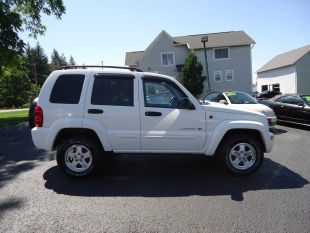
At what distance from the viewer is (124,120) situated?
584cm

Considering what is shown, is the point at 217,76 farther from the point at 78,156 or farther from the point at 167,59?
the point at 78,156

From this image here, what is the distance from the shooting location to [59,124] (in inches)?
227

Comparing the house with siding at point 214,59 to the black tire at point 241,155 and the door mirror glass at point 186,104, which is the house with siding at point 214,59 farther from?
the door mirror glass at point 186,104

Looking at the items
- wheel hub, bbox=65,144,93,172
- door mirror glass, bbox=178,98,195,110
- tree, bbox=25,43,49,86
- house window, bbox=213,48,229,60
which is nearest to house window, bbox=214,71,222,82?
house window, bbox=213,48,229,60

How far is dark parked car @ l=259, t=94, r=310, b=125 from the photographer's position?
490 inches

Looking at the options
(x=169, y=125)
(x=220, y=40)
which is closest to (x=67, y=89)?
(x=169, y=125)

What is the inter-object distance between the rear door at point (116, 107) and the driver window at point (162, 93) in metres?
0.23

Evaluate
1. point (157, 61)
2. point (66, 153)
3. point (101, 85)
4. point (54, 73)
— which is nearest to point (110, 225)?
point (66, 153)

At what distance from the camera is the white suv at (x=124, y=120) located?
583 cm

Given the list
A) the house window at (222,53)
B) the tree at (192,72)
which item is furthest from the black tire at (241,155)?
the house window at (222,53)

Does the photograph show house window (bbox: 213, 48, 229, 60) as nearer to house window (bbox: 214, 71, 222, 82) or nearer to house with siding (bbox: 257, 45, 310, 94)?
house window (bbox: 214, 71, 222, 82)

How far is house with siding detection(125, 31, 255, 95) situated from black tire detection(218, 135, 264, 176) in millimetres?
31420

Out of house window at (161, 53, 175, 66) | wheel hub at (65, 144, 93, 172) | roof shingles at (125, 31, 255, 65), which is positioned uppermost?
roof shingles at (125, 31, 255, 65)

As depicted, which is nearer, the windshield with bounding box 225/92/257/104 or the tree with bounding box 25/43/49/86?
the windshield with bounding box 225/92/257/104
